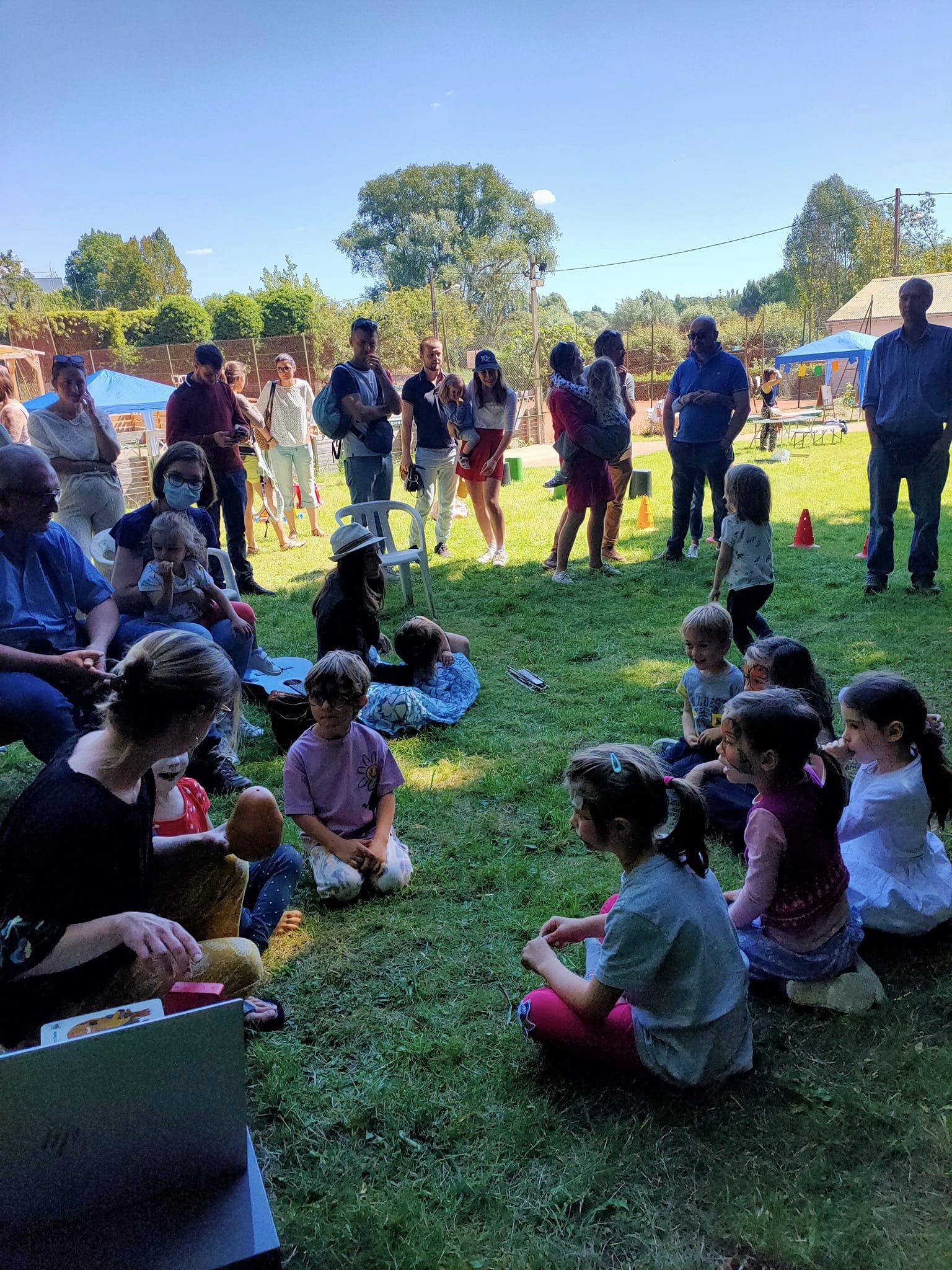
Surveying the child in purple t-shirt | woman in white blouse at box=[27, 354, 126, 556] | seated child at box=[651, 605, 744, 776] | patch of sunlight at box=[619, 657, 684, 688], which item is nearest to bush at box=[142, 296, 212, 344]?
woman in white blouse at box=[27, 354, 126, 556]

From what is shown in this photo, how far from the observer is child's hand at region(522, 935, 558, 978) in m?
2.18

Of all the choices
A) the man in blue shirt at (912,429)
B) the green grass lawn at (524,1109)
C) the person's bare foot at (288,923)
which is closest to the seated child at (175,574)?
the green grass lawn at (524,1109)

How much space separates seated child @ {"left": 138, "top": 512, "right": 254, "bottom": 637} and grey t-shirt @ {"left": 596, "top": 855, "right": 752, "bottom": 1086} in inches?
111

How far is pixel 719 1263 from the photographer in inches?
Result: 66.8

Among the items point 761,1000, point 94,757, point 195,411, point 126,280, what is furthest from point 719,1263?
point 126,280

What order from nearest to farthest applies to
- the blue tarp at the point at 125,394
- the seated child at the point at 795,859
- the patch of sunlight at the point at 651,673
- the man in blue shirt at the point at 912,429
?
the seated child at the point at 795,859 → the patch of sunlight at the point at 651,673 → the man in blue shirt at the point at 912,429 → the blue tarp at the point at 125,394

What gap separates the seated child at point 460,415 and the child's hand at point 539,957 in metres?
5.80

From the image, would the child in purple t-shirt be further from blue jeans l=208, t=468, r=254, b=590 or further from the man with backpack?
blue jeans l=208, t=468, r=254, b=590

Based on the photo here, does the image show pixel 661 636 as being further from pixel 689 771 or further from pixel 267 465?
pixel 267 465

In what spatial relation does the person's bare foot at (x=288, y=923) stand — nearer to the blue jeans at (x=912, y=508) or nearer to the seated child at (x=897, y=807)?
the seated child at (x=897, y=807)

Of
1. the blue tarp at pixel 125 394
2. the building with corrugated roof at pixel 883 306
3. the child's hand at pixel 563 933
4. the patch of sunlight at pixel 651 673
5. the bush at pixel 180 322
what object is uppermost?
the bush at pixel 180 322

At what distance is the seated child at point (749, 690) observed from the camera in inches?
126

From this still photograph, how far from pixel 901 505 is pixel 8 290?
174 feet

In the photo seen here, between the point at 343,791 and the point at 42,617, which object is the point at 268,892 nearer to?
the point at 343,791
